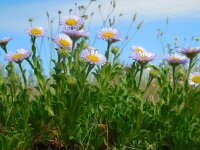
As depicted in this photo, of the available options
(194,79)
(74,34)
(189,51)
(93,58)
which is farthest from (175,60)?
(74,34)

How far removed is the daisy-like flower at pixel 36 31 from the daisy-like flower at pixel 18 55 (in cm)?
17

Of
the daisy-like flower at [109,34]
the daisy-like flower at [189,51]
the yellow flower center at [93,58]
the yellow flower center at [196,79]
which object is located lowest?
the yellow flower center at [196,79]

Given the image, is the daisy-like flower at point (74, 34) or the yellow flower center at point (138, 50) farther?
the yellow flower center at point (138, 50)

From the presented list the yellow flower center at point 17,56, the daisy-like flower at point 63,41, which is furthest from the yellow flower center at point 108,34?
the yellow flower center at point 17,56

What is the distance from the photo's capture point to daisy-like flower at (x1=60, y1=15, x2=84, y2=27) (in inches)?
145

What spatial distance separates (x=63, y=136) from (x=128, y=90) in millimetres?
625

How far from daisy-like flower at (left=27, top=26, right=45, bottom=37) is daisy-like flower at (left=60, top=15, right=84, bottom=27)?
0.53 ft

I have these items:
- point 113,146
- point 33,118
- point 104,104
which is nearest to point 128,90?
point 104,104

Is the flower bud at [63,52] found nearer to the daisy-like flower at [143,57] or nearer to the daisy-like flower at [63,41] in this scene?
the daisy-like flower at [63,41]

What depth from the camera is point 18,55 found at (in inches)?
138

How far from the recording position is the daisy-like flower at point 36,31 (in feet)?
11.9

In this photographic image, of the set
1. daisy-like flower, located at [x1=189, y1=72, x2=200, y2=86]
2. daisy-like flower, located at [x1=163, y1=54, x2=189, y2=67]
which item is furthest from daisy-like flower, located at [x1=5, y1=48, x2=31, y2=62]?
daisy-like flower, located at [x1=189, y1=72, x2=200, y2=86]

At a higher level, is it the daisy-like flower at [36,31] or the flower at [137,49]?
the daisy-like flower at [36,31]

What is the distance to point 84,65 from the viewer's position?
145 inches
